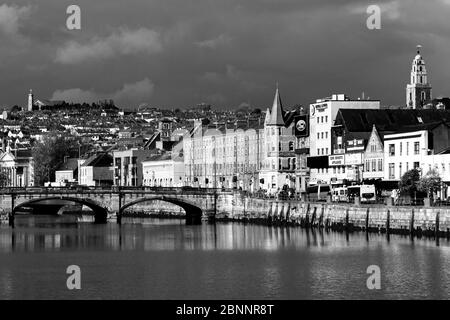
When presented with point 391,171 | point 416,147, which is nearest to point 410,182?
point 416,147

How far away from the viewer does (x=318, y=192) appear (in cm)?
11838

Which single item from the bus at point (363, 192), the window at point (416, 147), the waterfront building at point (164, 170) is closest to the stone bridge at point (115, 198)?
the bus at point (363, 192)

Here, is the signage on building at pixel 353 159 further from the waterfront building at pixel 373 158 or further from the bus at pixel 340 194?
the bus at pixel 340 194

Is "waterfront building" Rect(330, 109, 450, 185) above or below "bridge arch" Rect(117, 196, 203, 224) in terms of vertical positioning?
above

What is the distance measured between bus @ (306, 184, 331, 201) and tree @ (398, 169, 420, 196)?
7.60 m

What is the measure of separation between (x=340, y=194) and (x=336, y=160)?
53.2ft

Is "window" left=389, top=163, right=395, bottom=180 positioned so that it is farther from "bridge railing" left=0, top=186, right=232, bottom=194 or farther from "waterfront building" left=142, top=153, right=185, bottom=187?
"waterfront building" left=142, top=153, right=185, bottom=187

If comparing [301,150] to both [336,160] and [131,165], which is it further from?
[131,165]

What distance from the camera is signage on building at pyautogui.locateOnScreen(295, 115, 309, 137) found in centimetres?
13600

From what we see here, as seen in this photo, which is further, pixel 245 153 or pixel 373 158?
pixel 245 153

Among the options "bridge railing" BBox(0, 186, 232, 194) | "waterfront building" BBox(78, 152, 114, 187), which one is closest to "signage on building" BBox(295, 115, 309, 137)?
"bridge railing" BBox(0, 186, 232, 194)

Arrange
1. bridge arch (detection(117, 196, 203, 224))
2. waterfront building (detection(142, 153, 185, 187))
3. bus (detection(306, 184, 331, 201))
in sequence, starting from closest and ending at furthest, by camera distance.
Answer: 1. bus (detection(306, 184, 331, 201))
2. bridge arch (detection(117, 196, 203, 224))
3. waterfront building (detection(142, 153, 185, 187))

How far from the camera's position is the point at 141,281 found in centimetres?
6356
